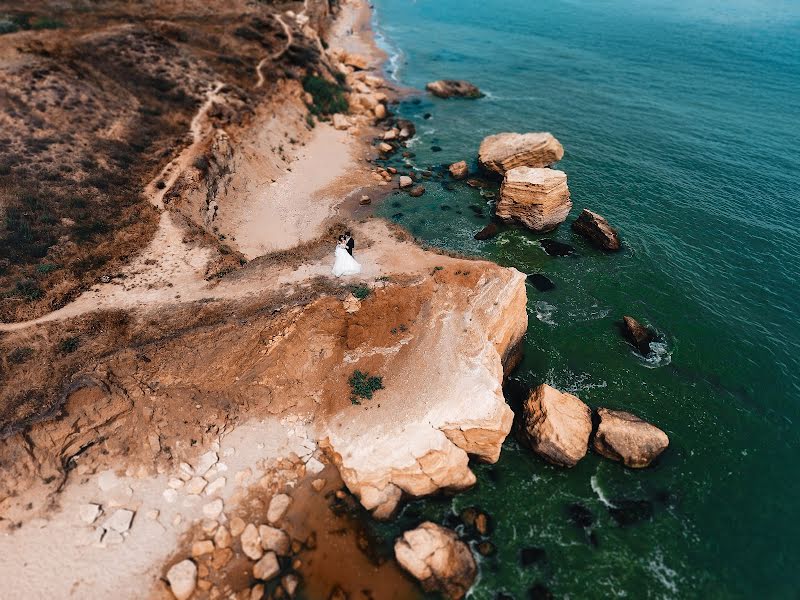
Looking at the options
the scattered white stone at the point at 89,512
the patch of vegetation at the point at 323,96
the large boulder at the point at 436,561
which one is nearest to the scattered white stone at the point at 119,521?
the scattered white stone at the point at 89,512

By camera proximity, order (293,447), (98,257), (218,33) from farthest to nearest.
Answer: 1. (218,33)
2. (98,257)
3. (293,447)

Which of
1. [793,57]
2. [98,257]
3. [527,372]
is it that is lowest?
[527,372]

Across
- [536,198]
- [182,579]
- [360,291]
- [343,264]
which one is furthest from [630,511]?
[536,198]

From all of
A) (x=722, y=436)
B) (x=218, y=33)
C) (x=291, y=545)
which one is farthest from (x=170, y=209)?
(x=722, y=436)

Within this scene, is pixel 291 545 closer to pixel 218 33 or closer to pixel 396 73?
pixel 218 33

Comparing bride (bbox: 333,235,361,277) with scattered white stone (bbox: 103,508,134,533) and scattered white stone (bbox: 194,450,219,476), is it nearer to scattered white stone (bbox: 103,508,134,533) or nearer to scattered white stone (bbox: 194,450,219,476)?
scattered white stone (bbox: 194,450,219,476)

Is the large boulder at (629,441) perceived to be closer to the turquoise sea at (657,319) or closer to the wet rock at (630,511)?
the turquoise sea at (657,319)
